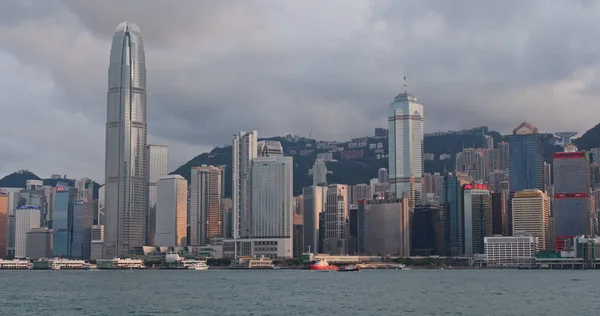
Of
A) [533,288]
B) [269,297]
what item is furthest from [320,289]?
[533,288]

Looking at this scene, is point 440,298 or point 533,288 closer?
point 440,298

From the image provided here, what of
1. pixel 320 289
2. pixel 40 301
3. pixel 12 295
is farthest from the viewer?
pixel 320 289

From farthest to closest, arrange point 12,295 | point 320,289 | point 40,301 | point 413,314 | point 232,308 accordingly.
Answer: point 320,289 → point 12,295 → point 40,301 → point 232,308 → point 413,314

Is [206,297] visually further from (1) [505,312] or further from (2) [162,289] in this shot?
(1) [505,312]

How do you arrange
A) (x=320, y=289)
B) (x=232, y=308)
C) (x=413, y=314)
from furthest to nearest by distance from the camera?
(x=320, y=289) → (x=232, y=308) → (x=413, y=314)

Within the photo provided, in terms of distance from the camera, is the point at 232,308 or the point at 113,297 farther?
the point at 113,297

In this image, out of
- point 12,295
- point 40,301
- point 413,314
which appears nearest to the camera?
point 413,314

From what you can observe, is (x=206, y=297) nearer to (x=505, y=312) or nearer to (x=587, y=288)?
(x=505, y=312)

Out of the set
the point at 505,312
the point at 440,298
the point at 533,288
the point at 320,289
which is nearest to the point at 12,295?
the point at 320,289
